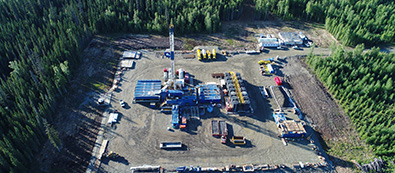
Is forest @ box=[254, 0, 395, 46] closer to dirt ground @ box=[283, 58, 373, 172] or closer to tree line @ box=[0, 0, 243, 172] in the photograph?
tree line @ box=[0, 0, 243, 172]

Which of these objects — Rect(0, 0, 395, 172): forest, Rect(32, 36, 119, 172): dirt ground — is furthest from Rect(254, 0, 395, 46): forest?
Rect(32, 36, 119, 172): dirt ground

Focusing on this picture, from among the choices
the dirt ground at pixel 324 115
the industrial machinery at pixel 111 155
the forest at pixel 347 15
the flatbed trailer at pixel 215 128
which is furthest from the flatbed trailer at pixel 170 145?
the forest at pixel 347 15

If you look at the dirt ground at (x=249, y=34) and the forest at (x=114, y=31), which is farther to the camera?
the dirt ground at (x=249, y=34)

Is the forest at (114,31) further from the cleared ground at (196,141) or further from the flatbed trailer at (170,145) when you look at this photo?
the flatbed trailer at (170,145)

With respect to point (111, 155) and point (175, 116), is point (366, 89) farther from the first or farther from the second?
point (111, 155)

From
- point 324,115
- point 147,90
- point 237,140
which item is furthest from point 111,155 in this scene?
point 324,115
